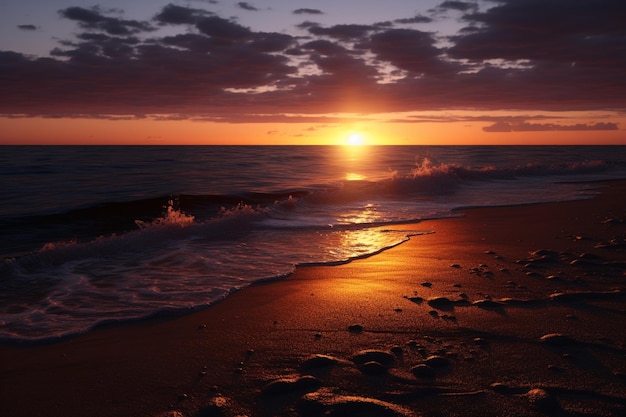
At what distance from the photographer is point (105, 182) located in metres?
25.8

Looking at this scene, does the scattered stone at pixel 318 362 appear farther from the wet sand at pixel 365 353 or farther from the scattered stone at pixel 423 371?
the scattered stone at pixel 423 371

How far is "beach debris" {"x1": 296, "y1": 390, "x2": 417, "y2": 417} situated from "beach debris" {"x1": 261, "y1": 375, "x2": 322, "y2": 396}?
14 cm

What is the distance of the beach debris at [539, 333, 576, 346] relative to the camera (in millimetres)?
4196

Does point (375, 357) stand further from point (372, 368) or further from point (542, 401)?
point (542, 401)

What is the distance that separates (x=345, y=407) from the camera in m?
3.28

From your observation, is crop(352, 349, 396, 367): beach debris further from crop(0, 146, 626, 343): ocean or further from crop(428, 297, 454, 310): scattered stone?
crop(0, 146, 626, 343): ocean

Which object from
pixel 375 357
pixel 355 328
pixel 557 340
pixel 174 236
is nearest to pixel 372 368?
pixel 375 357

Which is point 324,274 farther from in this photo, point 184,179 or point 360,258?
point 184,179

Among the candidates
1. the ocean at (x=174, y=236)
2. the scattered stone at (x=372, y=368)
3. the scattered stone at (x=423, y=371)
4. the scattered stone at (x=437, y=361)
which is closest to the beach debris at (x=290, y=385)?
the scattered stone at (x=372, y=368)

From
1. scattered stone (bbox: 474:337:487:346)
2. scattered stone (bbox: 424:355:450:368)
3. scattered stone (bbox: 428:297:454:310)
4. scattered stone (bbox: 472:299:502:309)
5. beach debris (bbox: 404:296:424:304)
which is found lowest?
scattered stone (bbox: 424:355:450:368)

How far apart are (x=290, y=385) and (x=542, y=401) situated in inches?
69.7

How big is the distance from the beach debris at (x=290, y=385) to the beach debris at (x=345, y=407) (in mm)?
142

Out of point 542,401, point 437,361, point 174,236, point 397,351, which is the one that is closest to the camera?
point 542,401

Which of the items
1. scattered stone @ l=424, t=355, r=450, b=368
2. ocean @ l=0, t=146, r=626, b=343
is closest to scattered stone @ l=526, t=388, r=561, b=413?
scattered stone @ l=424, t=355, r=450, b=368
